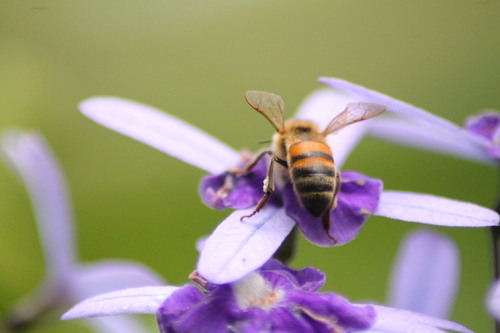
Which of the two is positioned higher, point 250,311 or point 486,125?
point 486,125

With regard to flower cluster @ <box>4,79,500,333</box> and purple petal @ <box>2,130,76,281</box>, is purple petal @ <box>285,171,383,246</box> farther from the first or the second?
purple petal @ <box>2,130,76,281</box>

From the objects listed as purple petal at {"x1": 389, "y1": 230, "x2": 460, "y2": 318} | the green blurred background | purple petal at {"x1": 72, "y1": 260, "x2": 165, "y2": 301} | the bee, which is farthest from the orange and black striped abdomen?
the green blurred background

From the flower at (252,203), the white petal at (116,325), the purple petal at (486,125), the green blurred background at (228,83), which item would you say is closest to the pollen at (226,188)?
the flower at (252,203)

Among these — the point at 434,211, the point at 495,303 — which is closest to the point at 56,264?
the point at 434,211

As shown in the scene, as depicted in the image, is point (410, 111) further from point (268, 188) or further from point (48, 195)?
point (48, 195)

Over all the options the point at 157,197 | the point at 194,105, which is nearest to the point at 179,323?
the point at 157,197

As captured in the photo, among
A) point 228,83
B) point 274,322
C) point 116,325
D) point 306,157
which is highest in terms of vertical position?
point 228,83
